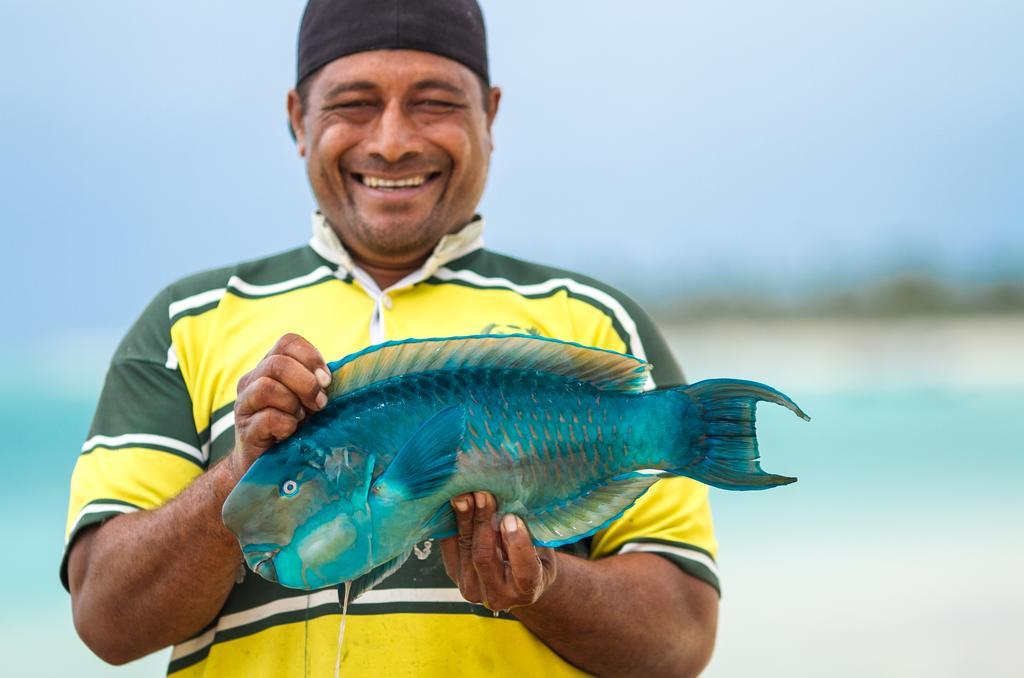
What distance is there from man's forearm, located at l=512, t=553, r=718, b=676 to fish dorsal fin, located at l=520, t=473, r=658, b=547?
33cm

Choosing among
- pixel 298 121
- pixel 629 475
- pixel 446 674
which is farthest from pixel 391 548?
pixel 298 121

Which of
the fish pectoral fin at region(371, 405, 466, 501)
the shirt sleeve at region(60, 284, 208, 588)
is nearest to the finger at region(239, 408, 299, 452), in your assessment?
the fish pectoral fin at region(371, 405, 466, 501)

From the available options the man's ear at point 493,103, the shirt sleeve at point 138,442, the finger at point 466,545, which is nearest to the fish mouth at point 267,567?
the finger at point 466,545

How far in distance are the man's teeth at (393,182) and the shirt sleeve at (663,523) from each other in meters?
0.47

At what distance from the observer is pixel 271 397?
1262 millimetres

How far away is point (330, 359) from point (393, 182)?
0.41m

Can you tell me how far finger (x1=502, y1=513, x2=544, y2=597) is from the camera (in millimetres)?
1335

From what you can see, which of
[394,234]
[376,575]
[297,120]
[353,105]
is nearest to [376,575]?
[376,575]

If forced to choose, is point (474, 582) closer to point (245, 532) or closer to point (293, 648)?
point (245, 532)

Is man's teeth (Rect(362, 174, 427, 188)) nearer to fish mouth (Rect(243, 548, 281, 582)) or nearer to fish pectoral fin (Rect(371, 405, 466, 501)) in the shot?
fish pectoral fin (Rect(371, 405, 466, 501))

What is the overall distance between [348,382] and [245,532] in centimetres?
22

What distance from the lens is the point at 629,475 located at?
1.38 meters

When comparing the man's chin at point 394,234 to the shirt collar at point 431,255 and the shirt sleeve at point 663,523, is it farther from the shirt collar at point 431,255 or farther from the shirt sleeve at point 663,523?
the shirt sleeve at point 663,523

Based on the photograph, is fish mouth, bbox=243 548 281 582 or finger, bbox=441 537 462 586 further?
finger, bbox=441 537 462 586
